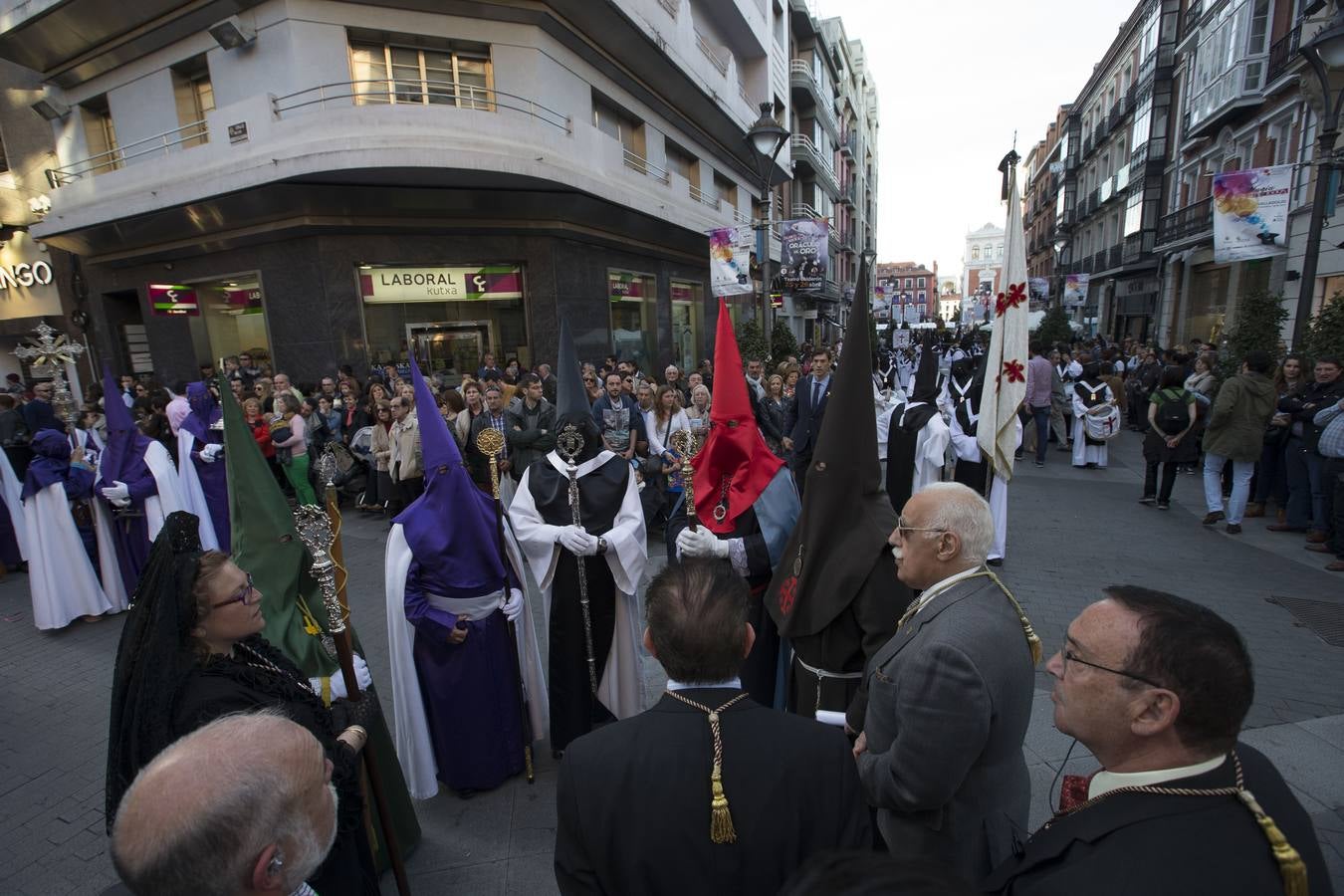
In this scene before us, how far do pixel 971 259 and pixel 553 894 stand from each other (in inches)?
5543

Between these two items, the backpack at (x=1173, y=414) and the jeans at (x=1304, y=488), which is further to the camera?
the backpack at (x=1173, y=414)

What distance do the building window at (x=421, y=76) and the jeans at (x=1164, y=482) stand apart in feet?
41.2

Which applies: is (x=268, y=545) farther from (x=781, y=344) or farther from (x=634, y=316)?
(x=634, y=316)

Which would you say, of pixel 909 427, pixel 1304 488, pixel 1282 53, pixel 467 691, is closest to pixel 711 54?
pixel 1282 53

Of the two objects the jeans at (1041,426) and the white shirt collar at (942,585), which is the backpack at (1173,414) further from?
the white shirt collar at (942,585)

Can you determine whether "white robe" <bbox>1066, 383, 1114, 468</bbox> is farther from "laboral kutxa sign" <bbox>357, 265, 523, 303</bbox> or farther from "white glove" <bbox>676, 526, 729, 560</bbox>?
"laboral kutxa sign" <bbox>357, 265, 523, 303</bbox>

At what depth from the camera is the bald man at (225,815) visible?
107 centimetres

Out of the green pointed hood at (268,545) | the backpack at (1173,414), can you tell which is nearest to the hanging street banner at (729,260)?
the backpack at (1173,414)

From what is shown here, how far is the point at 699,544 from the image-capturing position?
3.20 m

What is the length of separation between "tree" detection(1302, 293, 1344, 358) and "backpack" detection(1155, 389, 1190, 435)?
4.26ft

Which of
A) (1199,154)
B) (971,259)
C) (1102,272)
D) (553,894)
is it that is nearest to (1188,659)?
(553,894)

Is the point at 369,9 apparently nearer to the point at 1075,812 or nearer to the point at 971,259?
the point at 1075,812

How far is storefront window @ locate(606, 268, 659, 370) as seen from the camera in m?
16.4

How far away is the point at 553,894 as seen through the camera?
283 centimetres
